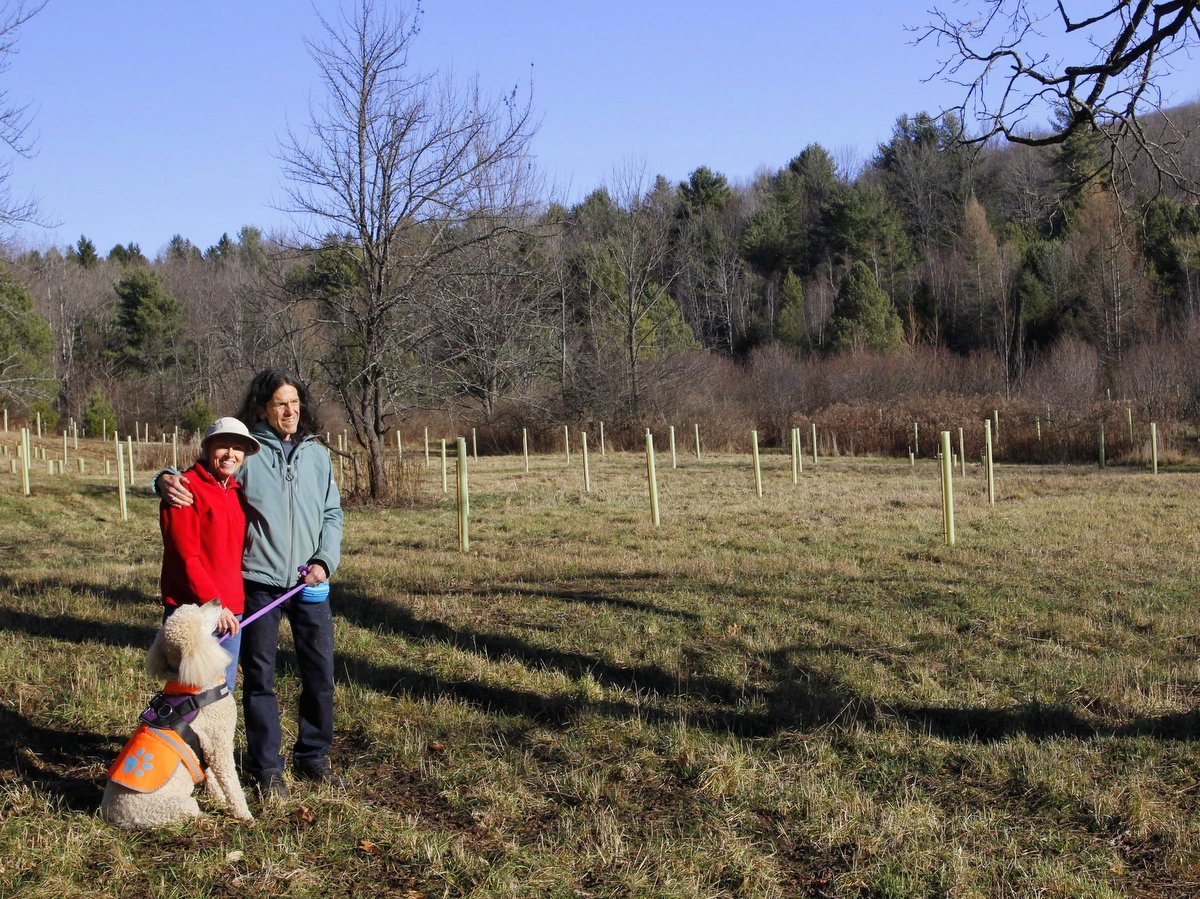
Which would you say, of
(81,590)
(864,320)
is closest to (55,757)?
(81,590)

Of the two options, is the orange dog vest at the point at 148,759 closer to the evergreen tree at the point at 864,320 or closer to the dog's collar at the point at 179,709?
the dog's collar at the point at 179,709

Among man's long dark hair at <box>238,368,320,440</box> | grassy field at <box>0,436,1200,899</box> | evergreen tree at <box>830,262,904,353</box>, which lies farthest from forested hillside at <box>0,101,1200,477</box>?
man's long dark hair at <box>238,368,320,440</box>

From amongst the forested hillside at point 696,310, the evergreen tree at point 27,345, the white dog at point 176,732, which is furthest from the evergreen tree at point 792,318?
the white dog at point 176,732

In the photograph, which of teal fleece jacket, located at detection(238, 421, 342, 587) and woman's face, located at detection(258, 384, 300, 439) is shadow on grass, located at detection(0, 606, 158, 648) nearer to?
teal fleece jacket, located at detection(238, 421, 342, 587)

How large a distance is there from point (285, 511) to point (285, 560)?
0.20 m

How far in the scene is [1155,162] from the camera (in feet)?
25.3

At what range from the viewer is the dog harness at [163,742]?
11.5 ft

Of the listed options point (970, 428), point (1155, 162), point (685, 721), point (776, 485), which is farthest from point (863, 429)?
point (685, 721)

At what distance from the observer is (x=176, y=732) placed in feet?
11.6

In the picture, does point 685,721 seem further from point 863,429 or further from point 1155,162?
point 863,429

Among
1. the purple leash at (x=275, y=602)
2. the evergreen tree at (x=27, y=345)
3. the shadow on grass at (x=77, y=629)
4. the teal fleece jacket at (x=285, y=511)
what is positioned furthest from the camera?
the evergreen tree at (x=27, y=345)

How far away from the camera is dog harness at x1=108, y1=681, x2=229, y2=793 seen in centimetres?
350

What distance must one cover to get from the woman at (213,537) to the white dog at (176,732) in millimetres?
131

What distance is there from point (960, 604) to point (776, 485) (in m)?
11.8
